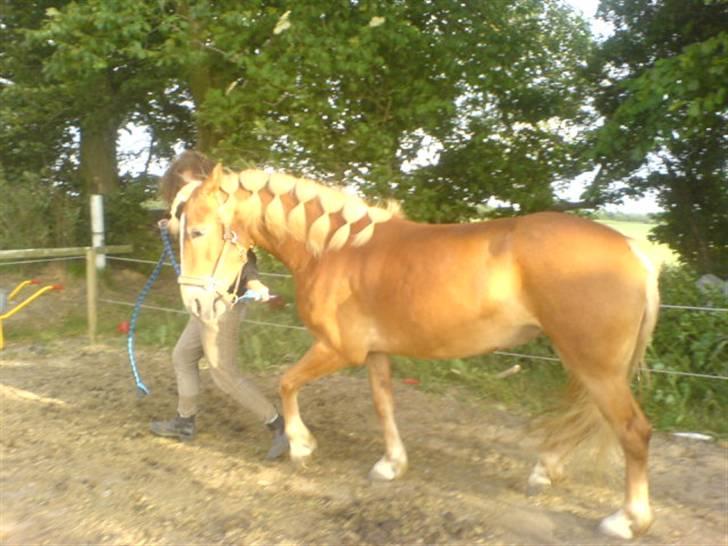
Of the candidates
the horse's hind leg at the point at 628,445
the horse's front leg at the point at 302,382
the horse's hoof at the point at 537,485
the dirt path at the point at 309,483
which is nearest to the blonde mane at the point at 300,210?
the horse's front leg at the point at 302,382

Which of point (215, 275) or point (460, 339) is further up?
point (215, 275)

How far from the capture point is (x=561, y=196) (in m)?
7.92

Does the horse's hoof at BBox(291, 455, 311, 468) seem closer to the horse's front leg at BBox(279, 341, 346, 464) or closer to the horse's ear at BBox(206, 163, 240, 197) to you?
the horse's front leg at BBox(279, 341, 346, 464)

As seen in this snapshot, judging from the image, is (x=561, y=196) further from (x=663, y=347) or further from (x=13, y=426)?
(x=13, y=426)

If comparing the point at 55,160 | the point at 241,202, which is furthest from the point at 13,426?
the point at 55,160

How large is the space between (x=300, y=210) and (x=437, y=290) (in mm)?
911

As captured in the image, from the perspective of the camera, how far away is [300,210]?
12.5ft

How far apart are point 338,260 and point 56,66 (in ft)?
16.2

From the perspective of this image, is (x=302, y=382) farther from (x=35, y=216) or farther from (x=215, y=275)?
(x=35, y=216)

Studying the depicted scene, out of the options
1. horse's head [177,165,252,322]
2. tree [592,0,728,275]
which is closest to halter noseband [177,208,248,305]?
horse's head [177,165,252,322]

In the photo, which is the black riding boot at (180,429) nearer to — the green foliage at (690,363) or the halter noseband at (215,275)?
the halter noseband at (215,275)

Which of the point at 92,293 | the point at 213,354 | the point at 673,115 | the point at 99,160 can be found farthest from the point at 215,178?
the point at 99,160

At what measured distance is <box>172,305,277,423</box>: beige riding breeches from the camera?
3.97 m

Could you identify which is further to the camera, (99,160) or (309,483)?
(99,160)
